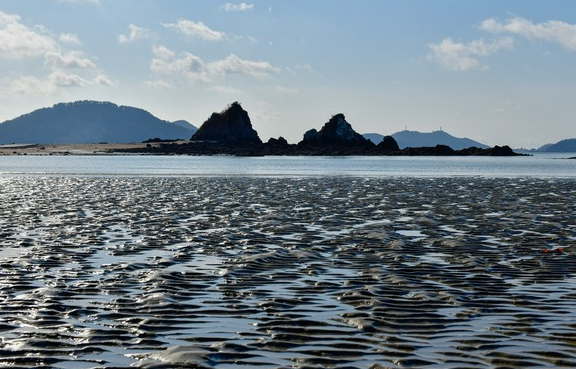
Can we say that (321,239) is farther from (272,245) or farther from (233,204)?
(233,204)

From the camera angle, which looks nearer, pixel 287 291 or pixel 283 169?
pixel 287 291

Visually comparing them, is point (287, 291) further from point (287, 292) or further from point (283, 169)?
point (283, 169)

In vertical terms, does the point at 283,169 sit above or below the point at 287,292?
below

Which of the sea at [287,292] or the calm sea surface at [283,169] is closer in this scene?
the sea at [287,292]

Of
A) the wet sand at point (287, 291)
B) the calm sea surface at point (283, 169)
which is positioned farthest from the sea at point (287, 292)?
the calm sea surface at point (283, 169)

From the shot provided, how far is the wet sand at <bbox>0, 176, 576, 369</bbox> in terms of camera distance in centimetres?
927

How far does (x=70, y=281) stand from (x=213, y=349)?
5.81 meters

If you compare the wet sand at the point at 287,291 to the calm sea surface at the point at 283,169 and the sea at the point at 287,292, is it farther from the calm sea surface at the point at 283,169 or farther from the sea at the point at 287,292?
the calm sea surface at the point at 283,169

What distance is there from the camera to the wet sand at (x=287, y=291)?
30.4 feet

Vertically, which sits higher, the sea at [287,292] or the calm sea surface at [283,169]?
the sea at [287,292]

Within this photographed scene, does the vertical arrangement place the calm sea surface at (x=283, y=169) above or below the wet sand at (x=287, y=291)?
below

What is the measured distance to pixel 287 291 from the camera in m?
13.4

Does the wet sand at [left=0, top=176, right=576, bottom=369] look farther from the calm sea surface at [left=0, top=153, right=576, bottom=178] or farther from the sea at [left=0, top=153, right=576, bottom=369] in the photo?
the calm sea surface at [left=0, top=153, right=576, bottom=178]

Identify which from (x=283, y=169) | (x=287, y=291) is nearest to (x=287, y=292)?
(x=287, y=291)
